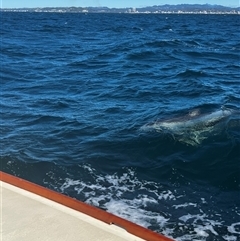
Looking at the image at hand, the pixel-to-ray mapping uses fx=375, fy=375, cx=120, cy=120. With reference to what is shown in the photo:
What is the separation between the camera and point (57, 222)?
3152 mm

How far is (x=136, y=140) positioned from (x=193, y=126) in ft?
4.59

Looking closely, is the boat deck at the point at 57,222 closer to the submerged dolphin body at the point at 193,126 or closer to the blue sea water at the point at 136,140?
the blue sea water at the point at 136,140

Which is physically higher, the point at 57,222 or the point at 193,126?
the point at 57,222

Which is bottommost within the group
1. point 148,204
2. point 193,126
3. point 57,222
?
point 148,204

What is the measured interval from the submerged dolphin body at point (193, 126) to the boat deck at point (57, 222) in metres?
5.10

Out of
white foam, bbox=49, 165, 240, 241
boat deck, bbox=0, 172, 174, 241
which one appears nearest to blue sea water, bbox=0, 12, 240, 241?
white foam, bbox=49, 165, 240, 241

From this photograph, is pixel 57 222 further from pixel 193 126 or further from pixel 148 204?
pixel 193 126

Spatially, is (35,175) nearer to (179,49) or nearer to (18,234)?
(18,234)

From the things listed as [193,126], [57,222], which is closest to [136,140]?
[193,126]

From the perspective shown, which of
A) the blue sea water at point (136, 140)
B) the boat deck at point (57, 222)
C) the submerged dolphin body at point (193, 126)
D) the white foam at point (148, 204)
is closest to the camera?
the boat deck at point (57, 222)

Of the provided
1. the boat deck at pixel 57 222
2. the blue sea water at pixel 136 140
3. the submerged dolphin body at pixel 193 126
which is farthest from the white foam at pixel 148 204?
the boat deck at pixel 57 222

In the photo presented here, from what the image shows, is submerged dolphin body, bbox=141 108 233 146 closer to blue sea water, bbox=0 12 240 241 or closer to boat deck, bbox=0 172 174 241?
blue sea water, bbox=0 12 240 241

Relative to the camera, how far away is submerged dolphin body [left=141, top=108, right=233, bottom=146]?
327 inches

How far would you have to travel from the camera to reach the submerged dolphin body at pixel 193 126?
8312mm
